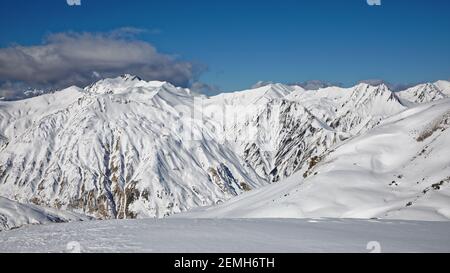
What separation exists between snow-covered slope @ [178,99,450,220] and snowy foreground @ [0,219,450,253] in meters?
15.2

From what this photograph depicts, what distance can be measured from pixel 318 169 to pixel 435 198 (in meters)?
18.1

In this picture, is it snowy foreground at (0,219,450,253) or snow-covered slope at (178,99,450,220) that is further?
snow-covered slope at (178,99,450,220)

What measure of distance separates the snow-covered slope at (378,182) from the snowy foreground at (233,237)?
15.2 m

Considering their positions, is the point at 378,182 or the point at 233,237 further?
the point at 378,182

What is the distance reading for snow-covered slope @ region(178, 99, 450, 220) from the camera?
40.7m

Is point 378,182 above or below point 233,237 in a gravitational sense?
above

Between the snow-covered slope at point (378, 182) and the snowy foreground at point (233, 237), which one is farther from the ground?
the snow-covered slope at point (378, 182)

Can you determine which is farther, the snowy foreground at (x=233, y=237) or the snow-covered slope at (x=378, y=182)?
the snow-covered slope at (x=378, y=182)

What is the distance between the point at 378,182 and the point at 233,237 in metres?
32.2

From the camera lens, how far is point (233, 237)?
19.3 metres

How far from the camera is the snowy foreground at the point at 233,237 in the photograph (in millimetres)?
17016
